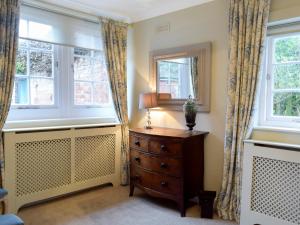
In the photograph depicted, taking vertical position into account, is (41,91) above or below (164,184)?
above

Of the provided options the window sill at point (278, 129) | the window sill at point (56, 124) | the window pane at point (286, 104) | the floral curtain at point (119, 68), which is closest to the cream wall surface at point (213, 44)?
the window sill at point (278, 129)

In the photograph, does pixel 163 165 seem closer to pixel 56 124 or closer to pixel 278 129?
pixel 278 129

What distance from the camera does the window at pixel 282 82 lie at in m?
2.40

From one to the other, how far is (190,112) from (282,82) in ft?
3.21

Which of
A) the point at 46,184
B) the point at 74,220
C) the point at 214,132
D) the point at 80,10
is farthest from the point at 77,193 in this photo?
the point at 80,10

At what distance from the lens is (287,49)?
2.44 meters

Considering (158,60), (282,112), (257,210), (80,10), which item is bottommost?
(257,210)

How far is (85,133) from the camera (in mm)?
3154

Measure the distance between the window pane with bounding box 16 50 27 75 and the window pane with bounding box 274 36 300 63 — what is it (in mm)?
2720

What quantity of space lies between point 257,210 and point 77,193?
2.14 meters

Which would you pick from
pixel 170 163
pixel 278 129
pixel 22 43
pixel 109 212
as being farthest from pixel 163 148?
pixel 22 43

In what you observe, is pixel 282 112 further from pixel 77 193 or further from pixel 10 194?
pixel 10 194

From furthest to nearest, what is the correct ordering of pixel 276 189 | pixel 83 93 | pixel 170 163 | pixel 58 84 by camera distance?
pixel 83 93, pixel 58 84, pixel 170 163, pixel 276 189

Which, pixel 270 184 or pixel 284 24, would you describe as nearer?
pixel 270 184
